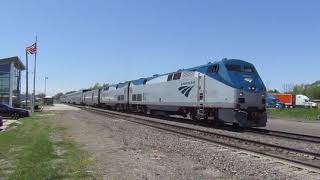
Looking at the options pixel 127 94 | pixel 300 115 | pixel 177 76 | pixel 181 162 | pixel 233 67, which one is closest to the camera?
pixel 181 162

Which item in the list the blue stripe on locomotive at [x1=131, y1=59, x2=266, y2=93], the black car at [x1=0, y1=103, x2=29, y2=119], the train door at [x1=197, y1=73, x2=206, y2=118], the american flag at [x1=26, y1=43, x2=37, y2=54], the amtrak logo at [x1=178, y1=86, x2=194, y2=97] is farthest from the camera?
the american flag at [x1=26, y1=43, x2=37, y2=54]

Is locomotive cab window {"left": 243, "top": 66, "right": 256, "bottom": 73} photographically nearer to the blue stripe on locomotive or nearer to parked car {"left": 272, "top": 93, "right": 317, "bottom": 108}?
the blue stripe on locomotive

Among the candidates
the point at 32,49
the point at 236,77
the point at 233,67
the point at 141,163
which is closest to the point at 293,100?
the point at 32,49

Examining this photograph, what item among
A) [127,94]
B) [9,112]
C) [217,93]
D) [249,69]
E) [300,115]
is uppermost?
[249,69]

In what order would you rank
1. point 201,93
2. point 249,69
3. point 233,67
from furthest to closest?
1. point 201,93
2. point 249,69
3. point 233,67

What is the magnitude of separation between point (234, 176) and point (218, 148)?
596cm

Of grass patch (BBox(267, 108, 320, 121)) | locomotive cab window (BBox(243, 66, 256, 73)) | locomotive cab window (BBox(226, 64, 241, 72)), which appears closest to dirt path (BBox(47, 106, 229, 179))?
locomotive cab window (BBox(226, 64, 241, 72))

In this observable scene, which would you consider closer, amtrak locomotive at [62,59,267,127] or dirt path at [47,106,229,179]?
dirt path at [47,106,229,179]

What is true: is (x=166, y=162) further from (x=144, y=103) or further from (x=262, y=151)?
(x=144, y=103)

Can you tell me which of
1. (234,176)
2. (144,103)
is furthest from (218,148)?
(144,103)

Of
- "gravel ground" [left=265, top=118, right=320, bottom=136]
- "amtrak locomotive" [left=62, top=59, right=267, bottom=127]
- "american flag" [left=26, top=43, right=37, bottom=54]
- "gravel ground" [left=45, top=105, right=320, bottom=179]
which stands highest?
"american flag" [left=26, top=43, right=37, bottom=54]

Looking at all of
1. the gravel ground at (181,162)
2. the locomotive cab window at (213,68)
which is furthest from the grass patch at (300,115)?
the gravel ground at (181,162)

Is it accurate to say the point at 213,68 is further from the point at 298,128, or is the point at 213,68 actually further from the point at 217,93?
the point at 298,128

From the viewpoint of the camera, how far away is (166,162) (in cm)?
1361
